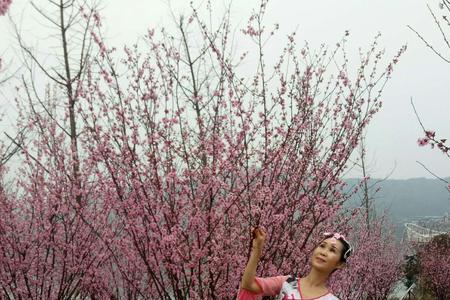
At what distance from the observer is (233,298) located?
5430 millimetres

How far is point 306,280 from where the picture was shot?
11.9ft

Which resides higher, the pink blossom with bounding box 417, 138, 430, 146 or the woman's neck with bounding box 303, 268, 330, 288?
the pink blossom with bounding box 417, 138, 430, 146

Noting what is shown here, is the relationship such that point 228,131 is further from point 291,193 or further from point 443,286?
point 443,286

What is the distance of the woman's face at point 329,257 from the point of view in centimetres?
361

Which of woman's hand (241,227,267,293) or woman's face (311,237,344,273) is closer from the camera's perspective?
woman's hand (241,227,267,293)

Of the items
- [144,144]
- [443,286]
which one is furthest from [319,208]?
[443,286]

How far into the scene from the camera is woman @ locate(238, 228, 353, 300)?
3521 millimetres

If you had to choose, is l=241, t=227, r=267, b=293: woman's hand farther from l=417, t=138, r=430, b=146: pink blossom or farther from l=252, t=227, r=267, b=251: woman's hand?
l=417, t=138, r=430, b=146: pink blossom

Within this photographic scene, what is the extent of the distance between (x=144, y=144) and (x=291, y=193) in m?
1.89

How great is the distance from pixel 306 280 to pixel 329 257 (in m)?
0.25

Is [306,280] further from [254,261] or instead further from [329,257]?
[254,261]

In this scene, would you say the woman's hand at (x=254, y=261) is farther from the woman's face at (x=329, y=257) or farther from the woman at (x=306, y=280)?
the woman's face at (x=329, y=257)

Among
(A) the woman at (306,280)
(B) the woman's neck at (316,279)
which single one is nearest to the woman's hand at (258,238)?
(A) the woman at (306,280)

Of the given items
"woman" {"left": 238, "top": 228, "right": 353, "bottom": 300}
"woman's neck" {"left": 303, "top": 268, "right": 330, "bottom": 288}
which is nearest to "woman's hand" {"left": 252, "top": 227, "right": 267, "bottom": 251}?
"woman" {"left": 238, "top": 228, "right": 353, "bottom": 300}
